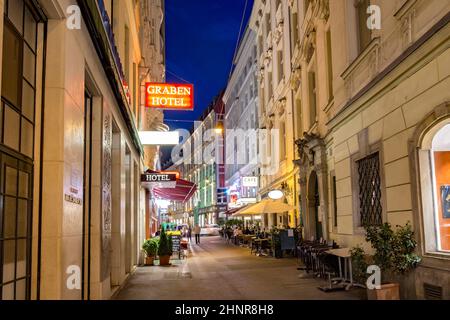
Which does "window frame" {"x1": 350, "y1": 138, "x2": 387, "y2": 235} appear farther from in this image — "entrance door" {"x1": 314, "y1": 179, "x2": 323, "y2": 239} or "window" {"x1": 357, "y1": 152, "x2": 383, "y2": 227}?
"entrance door" {"x1": 314, "y1": 179, "x2": 323, "y2": 239}

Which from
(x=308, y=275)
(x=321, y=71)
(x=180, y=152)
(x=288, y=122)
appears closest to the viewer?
(x=308, y=275)

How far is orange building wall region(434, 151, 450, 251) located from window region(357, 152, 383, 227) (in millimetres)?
2446

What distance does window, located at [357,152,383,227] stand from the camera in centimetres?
1151

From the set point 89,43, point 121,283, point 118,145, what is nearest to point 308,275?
point 121,283

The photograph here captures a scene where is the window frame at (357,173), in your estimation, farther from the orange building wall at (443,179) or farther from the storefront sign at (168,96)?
the storefront sign at (168,96)

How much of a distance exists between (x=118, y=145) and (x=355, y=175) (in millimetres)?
6211

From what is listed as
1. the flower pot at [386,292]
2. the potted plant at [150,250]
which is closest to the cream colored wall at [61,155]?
the flower pot at [386,292]

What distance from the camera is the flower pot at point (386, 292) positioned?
9.14m

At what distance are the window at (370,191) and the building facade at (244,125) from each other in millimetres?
26192

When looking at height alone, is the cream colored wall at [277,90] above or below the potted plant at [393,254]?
above

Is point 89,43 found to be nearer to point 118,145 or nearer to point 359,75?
point 118,145

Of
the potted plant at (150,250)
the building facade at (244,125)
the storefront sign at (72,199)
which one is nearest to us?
the storefront sign at (72,199)

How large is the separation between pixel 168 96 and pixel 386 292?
43.5ft
